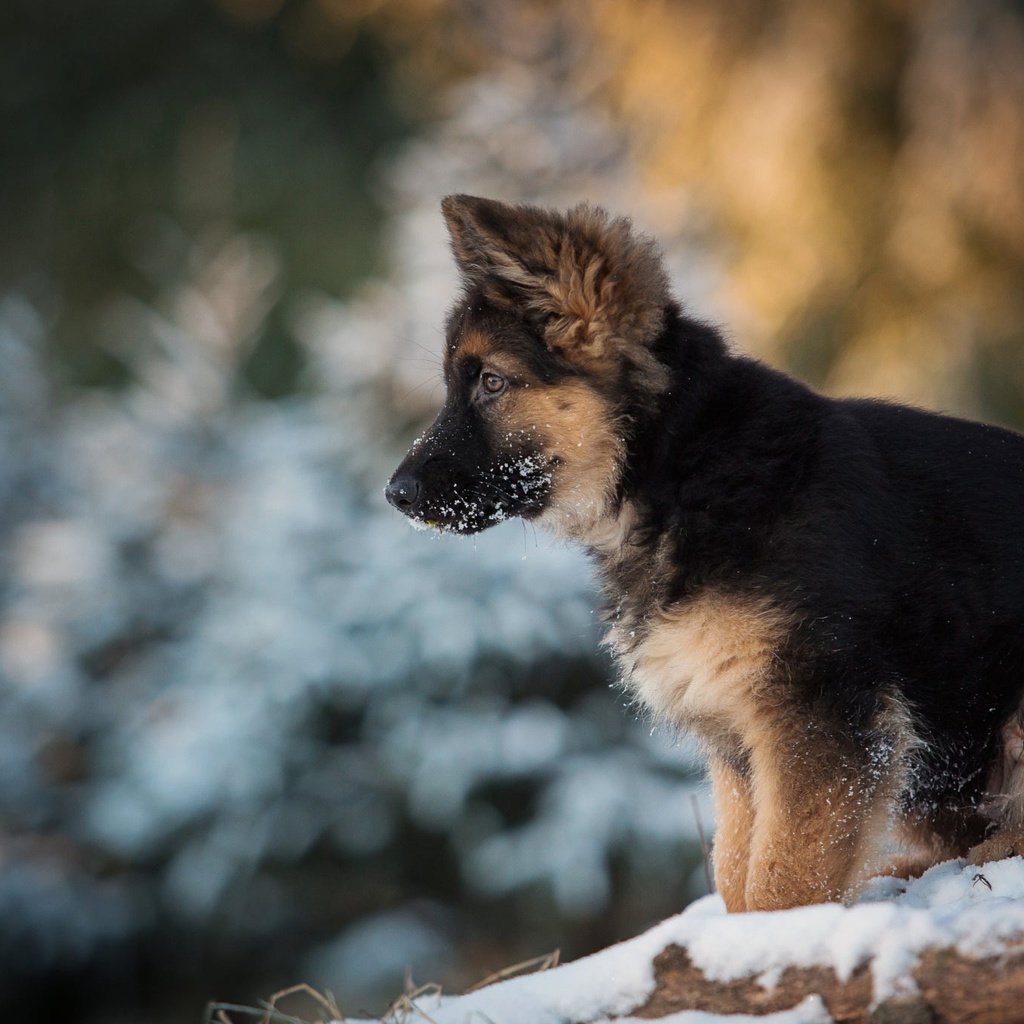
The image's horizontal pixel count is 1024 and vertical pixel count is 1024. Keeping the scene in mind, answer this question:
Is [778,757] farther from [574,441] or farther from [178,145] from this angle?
[178,145]

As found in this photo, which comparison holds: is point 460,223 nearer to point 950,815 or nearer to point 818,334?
point 950,815

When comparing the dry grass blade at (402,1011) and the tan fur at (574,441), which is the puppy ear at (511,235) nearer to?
the tan fur at (574,441)

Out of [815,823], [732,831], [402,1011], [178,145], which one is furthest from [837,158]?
[178,145]

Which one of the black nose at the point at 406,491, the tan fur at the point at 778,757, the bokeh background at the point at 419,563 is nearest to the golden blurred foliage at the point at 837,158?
the bokeh background at the point at 419,563

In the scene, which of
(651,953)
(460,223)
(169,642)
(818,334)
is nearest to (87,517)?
(169,642)

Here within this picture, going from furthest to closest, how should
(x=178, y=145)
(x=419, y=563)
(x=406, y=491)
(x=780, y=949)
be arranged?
(x=178, y=145), (x=419, y=563), (x=406, y=491), (x=780, y=949)

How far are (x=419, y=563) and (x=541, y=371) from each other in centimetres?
471

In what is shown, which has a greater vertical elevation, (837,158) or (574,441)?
(837,158)

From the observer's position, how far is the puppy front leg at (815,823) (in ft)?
10.3

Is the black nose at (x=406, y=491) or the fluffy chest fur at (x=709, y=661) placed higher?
the black nose at (x=406, y=491)

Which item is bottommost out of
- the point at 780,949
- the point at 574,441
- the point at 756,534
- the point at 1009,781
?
the point at 780,949

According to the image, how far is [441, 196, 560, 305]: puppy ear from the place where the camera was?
3.68 m

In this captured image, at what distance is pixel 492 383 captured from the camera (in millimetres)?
3887

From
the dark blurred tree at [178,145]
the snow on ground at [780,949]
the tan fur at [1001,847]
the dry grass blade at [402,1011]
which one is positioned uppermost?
the dark blurred tree at [178,145]
